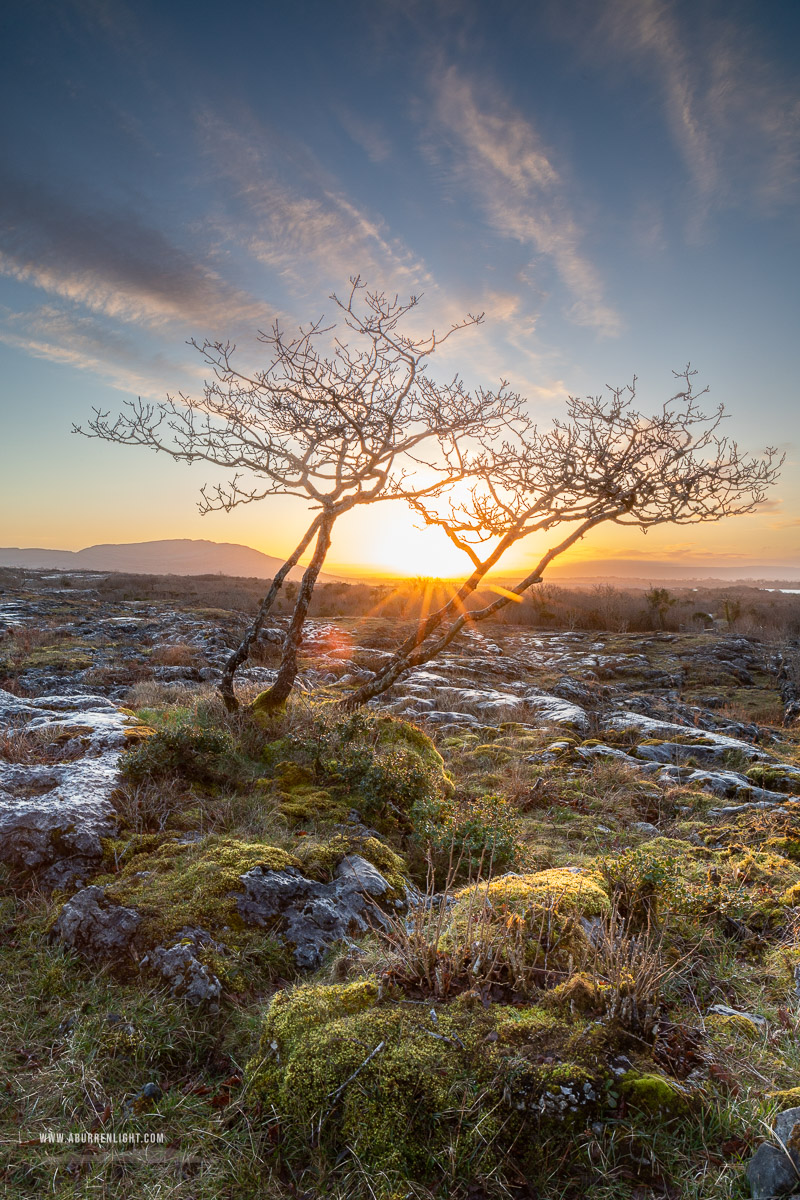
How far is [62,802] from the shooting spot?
588 cm

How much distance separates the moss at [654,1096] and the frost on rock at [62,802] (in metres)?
4.67

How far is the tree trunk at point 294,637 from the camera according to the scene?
1030cm

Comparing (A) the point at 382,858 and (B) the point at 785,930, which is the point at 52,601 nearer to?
(A) the point at 382,858

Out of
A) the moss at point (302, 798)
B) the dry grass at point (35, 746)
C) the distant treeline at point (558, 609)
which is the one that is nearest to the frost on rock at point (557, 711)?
the moss at point (302, 798)

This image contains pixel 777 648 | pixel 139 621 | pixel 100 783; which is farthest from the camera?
pixel 777 648

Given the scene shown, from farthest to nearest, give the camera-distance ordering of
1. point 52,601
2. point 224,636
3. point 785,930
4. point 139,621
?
1. point 52,601
2. point 139,621
3. point 224,636
4. point 785,930

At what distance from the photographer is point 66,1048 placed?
3.61 m

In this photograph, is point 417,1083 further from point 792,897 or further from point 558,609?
point 558,609

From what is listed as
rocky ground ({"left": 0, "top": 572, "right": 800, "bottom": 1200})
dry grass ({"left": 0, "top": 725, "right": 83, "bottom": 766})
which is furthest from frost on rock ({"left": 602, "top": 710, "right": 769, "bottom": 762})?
dry grass ({"left": 0, "top": 725, "right": 83, "bottom": 766})

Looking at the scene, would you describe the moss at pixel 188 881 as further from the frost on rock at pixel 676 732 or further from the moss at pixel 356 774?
the frost on rock at pixel 676 732

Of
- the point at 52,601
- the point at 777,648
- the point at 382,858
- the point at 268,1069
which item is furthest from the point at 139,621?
the point at 777,648

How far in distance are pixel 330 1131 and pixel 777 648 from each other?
31183 millimetres

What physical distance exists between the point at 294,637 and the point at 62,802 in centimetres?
522

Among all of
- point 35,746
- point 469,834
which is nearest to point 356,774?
point 469,834
